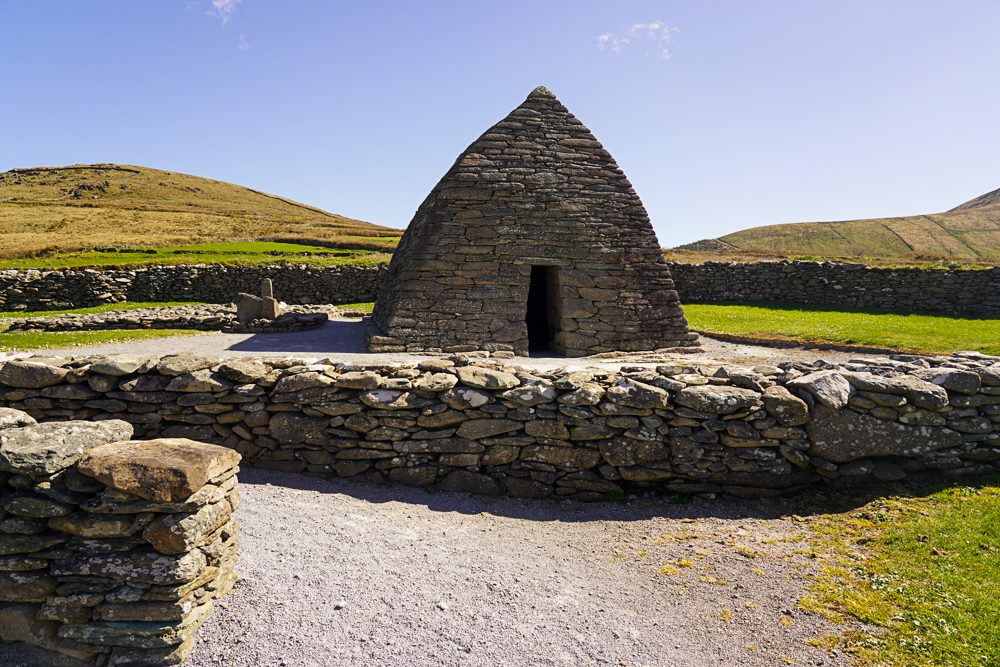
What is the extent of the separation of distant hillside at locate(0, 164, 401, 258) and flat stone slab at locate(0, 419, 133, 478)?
45.5 m

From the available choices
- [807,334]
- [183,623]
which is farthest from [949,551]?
[807,334]

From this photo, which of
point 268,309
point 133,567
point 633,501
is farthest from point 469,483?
point 268,309

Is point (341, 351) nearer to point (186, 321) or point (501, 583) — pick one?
point (186, 321)

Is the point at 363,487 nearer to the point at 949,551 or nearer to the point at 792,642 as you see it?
the point at 792,642

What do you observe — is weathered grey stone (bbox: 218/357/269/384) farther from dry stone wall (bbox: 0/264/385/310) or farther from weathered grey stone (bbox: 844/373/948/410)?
dry stone wall (bbox: 0/264/385/310)

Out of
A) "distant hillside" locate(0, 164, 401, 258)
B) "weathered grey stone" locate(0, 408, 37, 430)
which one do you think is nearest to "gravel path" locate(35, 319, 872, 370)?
"weathered grey stone" locate(0, 408, 37, 430)

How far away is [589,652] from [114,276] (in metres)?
33.4

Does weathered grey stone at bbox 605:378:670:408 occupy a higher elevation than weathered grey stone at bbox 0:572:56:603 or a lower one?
higher

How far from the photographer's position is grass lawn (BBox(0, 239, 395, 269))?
31656mm

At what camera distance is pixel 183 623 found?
337 centimetres

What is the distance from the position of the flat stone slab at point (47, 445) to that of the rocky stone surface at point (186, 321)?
1506 centimetres

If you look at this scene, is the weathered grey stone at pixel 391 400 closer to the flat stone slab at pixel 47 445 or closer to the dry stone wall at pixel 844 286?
the flat stone slab at pixel 47 445

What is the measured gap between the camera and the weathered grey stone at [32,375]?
5.88 meters

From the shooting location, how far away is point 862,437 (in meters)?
5.88
